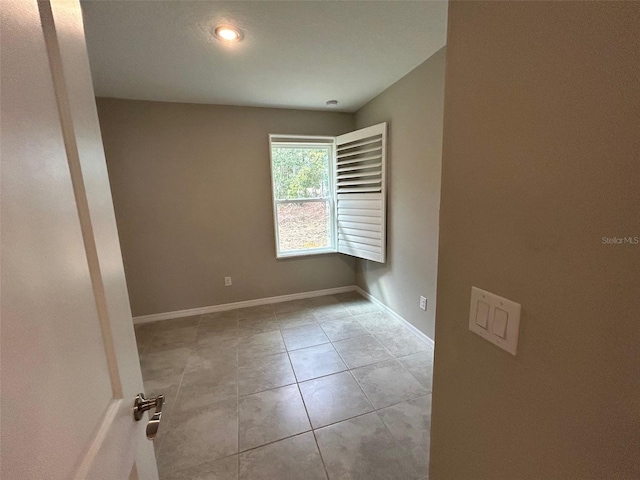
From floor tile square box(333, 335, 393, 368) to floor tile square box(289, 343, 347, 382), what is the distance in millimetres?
69

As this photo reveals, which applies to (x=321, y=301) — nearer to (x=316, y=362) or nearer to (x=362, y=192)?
(x=316, y=362)

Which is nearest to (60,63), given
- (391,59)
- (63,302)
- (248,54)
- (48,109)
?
(48,109)

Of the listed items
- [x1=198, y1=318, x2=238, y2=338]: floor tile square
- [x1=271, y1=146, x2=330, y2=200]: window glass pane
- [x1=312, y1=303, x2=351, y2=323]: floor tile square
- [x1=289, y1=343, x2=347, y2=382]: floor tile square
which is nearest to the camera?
[x1=289, y1=343, x2=347, y2=382]: floor tile square

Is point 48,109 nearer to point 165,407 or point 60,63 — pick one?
point 60,63

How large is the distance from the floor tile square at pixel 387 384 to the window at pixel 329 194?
1.14m

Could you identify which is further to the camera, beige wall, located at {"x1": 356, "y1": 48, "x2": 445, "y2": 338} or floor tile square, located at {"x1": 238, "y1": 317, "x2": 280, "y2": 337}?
floor tile square, located at {"x1": 238, "y1": 317, "x2": 280, "y2": 337}

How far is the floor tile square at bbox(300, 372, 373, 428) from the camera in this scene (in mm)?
1659

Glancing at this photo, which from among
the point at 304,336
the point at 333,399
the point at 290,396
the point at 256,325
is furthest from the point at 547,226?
the point at 256,325

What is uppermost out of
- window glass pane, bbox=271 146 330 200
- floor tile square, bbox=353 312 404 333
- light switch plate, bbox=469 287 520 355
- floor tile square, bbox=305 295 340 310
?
window glass pane, bbox=271 146 330 200

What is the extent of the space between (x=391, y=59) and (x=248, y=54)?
3.56 feet

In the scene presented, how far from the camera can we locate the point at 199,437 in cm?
154

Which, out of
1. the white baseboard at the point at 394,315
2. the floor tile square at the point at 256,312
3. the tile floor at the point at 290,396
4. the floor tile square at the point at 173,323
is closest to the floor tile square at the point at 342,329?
the tile floor at the point at 290,396

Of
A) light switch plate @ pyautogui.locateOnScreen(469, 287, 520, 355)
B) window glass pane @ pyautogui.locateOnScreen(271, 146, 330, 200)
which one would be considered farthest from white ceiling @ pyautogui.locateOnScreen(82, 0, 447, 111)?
light switch plate @ pyautogui.locateOnScreen(469, 287, 520, 355)

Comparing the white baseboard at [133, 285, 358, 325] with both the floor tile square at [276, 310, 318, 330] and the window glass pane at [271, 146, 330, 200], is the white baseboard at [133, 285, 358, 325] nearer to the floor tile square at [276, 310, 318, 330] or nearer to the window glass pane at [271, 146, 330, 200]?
the floor tile square at [276, 310, 318, 330]
